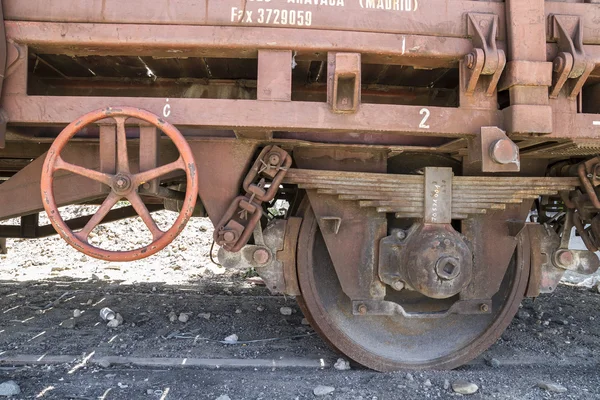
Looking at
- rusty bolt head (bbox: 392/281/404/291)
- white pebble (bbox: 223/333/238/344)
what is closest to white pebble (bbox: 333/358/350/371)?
rusty bolt head (bbox: 392/281/404/291)

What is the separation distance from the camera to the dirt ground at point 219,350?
230cm

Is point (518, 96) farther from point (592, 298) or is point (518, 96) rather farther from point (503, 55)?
point (592, 298)

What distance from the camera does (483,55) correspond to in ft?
6.80

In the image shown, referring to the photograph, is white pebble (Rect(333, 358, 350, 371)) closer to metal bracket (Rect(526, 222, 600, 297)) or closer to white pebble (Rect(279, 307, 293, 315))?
white pebble (Rect(279, 307, 293, 315))

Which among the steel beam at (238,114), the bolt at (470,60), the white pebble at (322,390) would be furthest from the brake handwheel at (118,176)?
the bolt at (470,60)

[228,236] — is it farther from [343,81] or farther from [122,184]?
[343,81]

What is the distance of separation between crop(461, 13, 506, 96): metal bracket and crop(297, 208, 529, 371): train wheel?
121cm

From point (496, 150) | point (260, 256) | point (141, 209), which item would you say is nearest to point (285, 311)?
point (260, 256)

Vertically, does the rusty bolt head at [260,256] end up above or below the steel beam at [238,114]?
below

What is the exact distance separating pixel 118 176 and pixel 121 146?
15cm

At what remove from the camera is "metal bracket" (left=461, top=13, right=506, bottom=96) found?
81.7 inches

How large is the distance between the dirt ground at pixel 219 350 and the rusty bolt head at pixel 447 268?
599 mm

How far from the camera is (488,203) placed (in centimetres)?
258

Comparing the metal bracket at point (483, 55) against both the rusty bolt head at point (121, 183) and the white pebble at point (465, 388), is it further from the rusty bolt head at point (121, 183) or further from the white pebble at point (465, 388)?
the rusty bolt head at point (121, 183)
